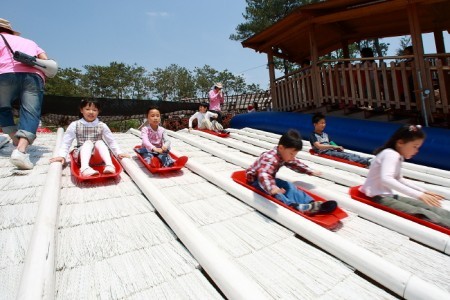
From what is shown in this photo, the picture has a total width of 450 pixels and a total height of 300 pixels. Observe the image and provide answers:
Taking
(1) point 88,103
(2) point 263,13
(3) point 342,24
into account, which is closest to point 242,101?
(2) point 263,13

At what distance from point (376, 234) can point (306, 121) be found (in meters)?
4.63

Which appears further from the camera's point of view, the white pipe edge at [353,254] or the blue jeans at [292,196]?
the blue jeans at [292,196]

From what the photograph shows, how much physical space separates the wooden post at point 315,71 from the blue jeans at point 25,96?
246 inches

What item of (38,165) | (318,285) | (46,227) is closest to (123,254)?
(46,227)

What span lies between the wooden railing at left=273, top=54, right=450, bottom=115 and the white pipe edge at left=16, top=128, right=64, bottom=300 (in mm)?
6280

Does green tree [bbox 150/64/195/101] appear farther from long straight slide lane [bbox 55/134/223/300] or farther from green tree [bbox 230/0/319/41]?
long straight slide lane [bbox 55/134/223/300]

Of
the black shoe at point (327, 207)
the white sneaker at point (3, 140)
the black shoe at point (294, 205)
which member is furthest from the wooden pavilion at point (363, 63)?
the white sneaker at point (3, 140)

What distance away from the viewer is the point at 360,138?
5113mm

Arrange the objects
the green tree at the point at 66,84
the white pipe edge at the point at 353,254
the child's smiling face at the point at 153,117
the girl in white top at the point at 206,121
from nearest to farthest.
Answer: the white pipe edge at the point at 353,254 → the child's smiling face at the point at 153,117 → the girl in white top at the point at 206,121 → the green tree at the point at 66,84

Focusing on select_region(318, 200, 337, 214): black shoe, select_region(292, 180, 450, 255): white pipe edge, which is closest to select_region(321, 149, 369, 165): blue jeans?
select_region(292, 180, 450, 255): white pipe edge

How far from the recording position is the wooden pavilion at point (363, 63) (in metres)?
5.69

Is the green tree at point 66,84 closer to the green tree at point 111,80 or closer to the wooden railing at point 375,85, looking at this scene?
the green tree at point 111,80

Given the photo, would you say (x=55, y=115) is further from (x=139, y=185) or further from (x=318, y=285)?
(x=318, y=285)

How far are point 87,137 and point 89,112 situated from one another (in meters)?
0.32
